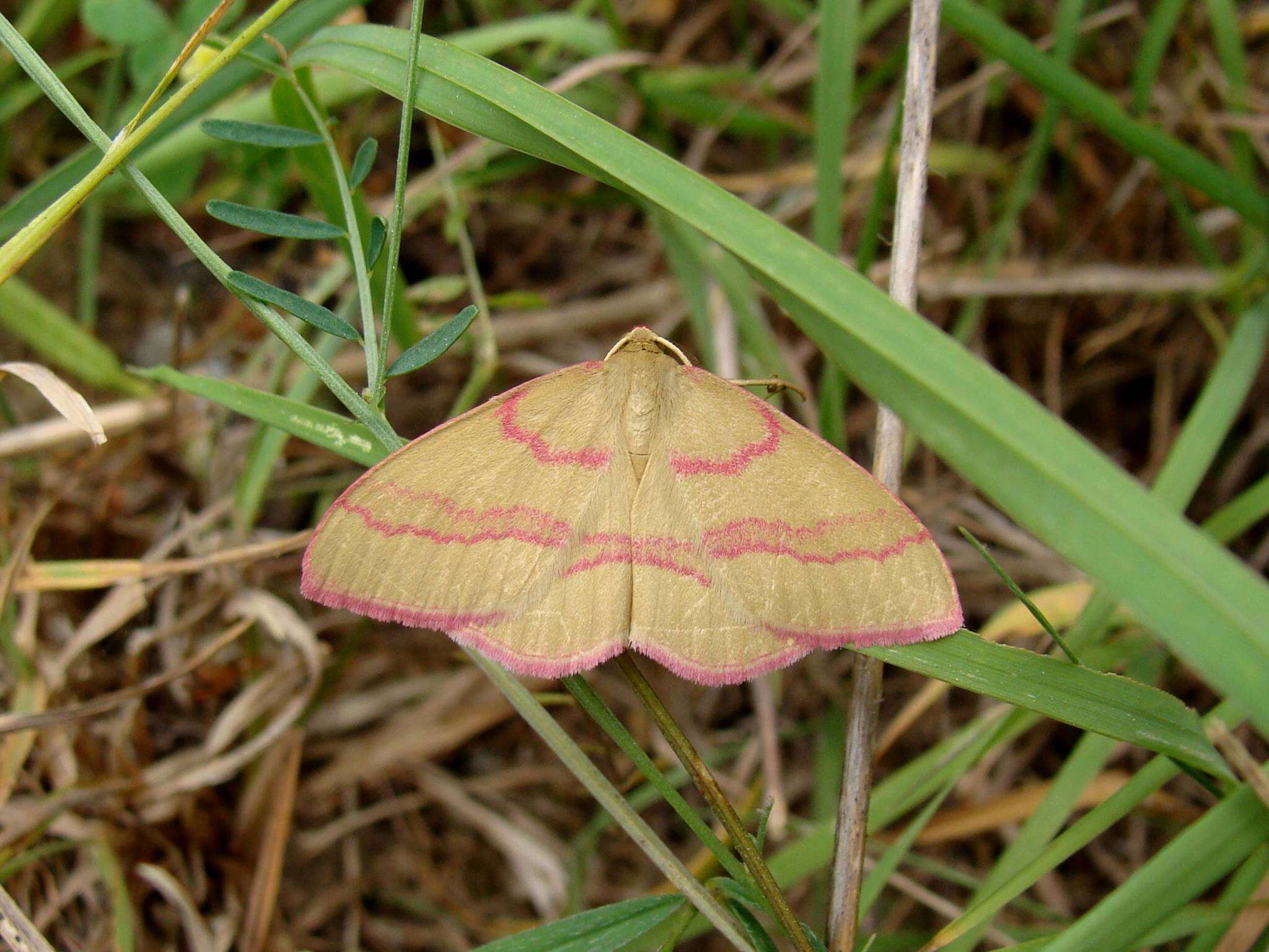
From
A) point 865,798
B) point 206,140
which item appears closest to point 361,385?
point 206,140

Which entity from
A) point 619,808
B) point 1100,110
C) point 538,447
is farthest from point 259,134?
point 1100,110

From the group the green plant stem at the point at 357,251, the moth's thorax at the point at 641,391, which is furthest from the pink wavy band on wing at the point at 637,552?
the green plant stem at the point at 357,251

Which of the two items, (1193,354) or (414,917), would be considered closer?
(414,917)

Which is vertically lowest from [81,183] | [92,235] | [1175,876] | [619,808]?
[619,808]

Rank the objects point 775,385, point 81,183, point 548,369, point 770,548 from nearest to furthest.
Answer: point 81,183 < point 770,548 < point 775,385 < point 548,369

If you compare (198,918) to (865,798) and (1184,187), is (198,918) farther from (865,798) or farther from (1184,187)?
(1184,187)

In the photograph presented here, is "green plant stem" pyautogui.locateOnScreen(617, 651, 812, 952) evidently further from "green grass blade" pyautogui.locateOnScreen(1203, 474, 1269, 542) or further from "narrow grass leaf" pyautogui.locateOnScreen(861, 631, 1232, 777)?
"green grass blade" pyautogui.locateOnScreen(1203, 474, 1269, 542)

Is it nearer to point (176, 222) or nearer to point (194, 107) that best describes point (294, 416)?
point (176, 222)
